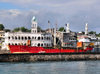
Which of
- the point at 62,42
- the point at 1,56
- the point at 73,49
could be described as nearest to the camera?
the point at 1,56

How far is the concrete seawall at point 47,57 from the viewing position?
87.0 meters

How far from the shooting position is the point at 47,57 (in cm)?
9156

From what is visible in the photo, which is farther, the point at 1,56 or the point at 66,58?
the point at 66,58

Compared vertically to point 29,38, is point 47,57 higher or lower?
lower

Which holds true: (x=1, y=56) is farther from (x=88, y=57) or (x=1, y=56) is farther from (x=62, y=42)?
(x=62, y=42)

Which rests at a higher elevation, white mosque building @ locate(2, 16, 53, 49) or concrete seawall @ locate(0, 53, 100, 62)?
white mosque building @ locate(2, 16, 53, 49)

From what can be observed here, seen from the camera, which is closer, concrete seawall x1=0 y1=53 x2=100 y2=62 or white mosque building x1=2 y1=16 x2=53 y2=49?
concrete seawall x1=0 y1=53 x2=100 y2=62

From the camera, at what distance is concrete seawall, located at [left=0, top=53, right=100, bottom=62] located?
86963 millimetres

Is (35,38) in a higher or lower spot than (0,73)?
higher

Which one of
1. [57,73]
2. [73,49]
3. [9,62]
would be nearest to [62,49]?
[73,49]

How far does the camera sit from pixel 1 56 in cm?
8619

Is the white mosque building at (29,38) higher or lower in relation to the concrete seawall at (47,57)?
higher

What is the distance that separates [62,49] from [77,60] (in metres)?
10.9

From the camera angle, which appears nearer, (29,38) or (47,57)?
(47,57)
